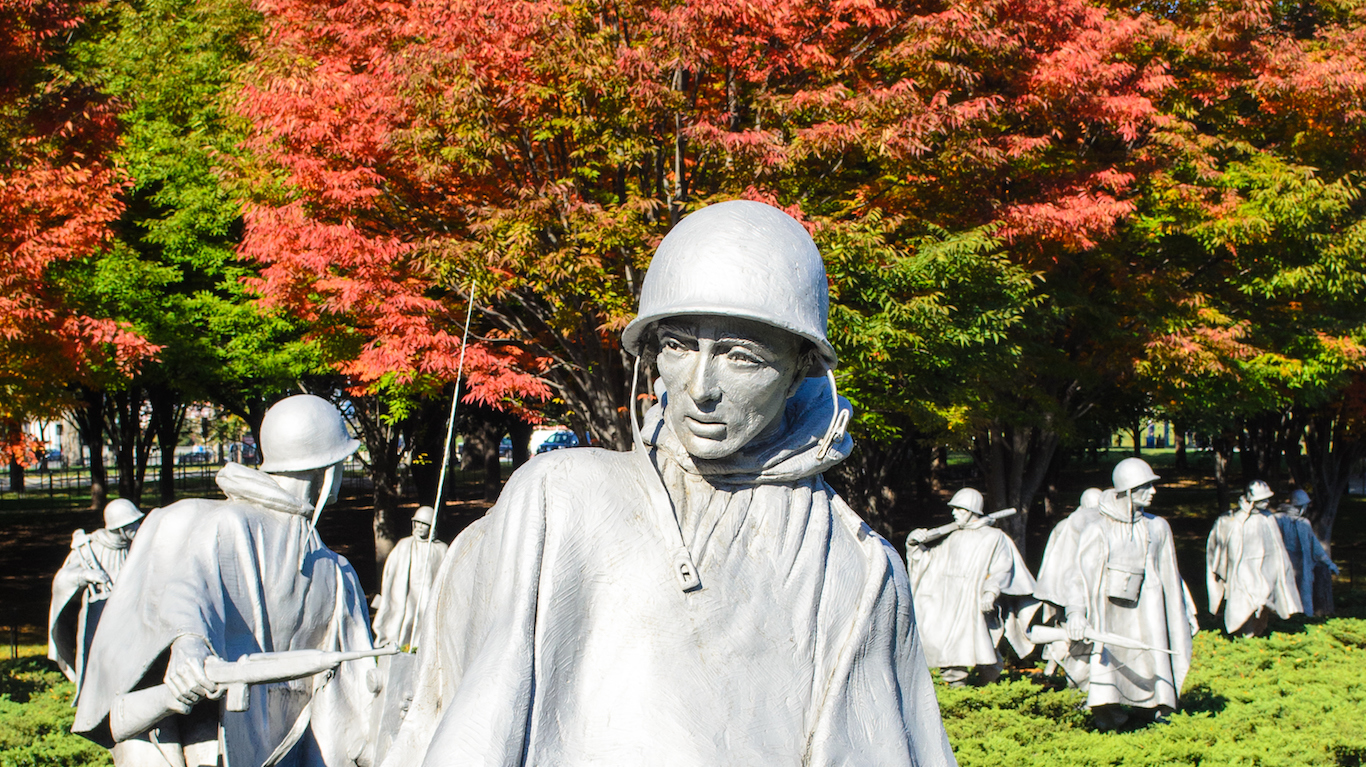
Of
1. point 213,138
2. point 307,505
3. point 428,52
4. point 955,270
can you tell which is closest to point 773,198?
point 955,270

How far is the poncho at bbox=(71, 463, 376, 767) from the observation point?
198 inches

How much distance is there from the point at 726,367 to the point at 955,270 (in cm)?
1014

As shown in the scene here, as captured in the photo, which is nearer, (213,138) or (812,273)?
(812,273)

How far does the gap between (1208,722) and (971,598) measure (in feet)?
8.99

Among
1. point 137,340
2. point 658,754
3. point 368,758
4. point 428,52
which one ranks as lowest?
point 368,758

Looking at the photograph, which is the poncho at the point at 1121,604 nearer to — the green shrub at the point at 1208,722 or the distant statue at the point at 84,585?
the green shrub at the point at 1208,722

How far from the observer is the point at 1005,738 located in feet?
32.0

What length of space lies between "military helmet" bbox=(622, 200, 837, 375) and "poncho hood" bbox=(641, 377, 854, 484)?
16 cm

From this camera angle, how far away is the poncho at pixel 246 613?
5035mm

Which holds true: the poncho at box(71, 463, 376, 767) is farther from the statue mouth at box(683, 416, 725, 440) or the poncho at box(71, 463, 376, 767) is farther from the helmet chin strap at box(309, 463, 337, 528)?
the statue mouth at box(683, 416, 725, 440)

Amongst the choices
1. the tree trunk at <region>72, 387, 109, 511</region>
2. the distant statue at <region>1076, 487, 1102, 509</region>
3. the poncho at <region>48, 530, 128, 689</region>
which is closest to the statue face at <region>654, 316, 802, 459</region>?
the poncho at <region>48, 530, 128, 689</region>

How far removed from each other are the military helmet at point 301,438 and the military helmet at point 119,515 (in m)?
7.02

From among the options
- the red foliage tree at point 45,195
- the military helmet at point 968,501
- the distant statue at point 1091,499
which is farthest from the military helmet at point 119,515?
the distant statue at point 1091,499

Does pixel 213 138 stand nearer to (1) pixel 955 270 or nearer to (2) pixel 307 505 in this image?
(1) pixel 955 270
